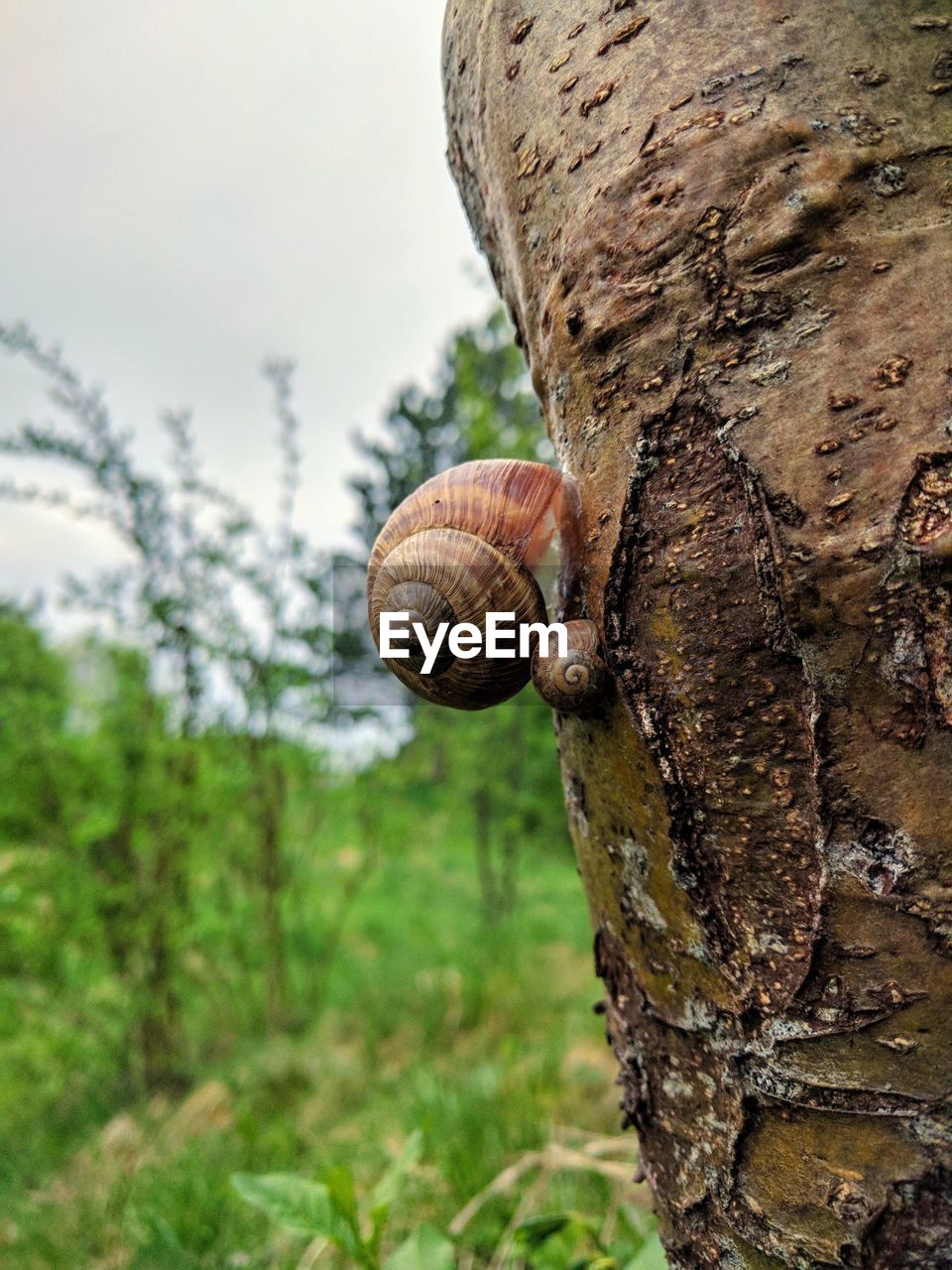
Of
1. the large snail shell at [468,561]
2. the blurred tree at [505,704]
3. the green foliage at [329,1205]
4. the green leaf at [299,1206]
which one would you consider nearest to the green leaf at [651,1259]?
the green foliage at [329,1205]

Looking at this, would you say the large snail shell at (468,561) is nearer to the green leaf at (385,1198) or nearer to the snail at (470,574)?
the snail at (470,574)

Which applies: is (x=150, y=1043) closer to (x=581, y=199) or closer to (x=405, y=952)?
(x=405, y=952)

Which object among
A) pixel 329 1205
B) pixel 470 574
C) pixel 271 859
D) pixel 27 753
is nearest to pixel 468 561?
pixel 470 574

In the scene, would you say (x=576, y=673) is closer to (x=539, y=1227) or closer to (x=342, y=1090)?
(x=539, y=1227)

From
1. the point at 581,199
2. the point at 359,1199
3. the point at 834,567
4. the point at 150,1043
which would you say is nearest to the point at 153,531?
the point at 150,1043

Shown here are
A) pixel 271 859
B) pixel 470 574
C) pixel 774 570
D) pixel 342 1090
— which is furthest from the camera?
pixel 271 859
